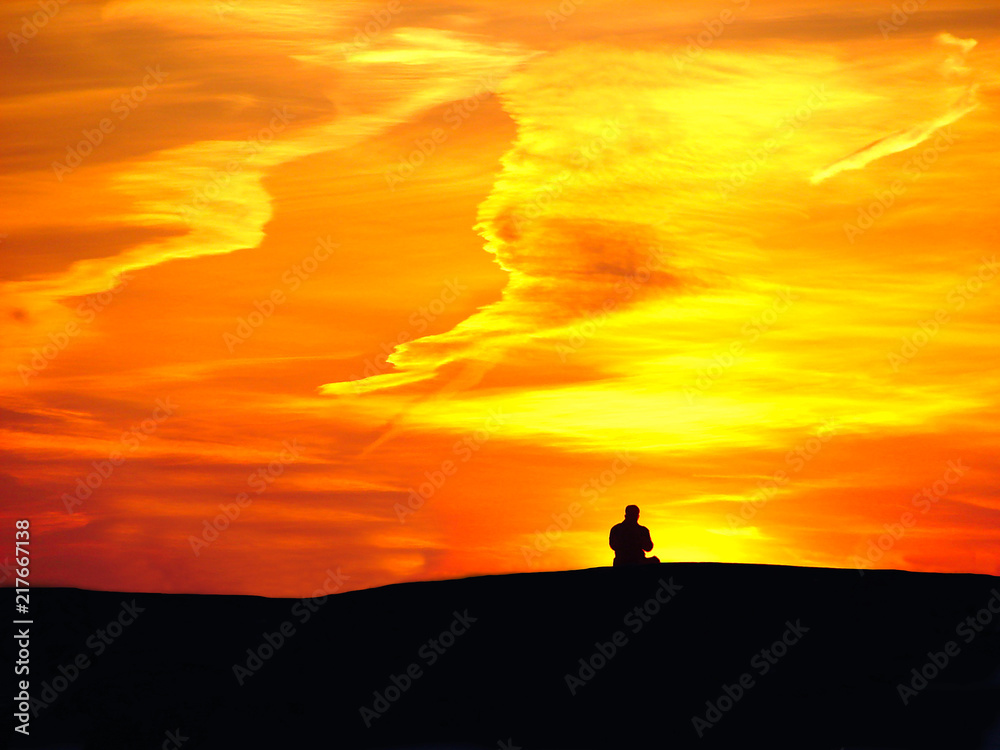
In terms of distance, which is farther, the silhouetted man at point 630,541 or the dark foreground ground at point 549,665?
the silhouetted man at point 630,541

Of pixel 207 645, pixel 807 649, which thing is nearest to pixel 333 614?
pixel 207 645

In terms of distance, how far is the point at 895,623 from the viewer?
78.0ft

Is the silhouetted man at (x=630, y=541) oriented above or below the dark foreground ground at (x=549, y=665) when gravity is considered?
above

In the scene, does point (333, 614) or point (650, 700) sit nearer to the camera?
point (650, 700)

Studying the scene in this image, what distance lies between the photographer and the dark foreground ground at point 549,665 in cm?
2217

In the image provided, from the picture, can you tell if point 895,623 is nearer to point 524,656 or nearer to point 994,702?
point 994,702

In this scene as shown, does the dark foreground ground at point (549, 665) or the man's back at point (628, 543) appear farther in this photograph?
the man's back at point (628, 543)

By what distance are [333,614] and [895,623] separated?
9.27 metres

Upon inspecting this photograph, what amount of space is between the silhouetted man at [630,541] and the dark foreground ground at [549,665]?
476 millimetres

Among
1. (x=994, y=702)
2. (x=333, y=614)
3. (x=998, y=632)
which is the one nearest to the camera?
(x=994, y=702)

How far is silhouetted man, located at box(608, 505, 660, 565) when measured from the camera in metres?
25.3

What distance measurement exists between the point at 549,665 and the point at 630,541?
2.92 m

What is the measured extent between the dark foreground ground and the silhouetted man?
48 centimetres

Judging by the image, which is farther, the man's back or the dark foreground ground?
the man's back
